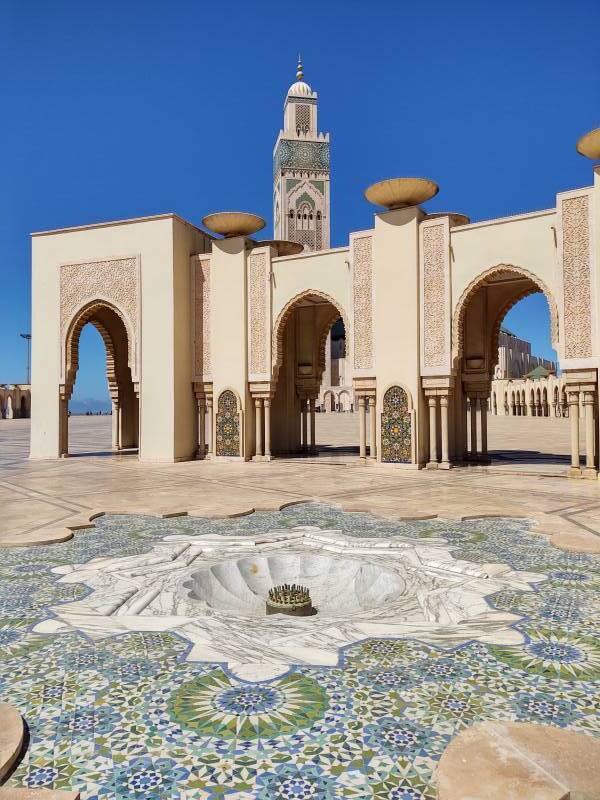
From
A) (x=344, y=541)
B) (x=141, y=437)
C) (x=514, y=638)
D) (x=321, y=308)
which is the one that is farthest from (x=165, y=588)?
(x=321, y=308)

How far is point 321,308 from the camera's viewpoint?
11.8 meters

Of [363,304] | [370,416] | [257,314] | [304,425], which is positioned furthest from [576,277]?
[304,425]

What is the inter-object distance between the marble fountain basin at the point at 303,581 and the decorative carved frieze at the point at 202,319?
7.34 meters

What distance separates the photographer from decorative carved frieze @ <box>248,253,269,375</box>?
10211mm

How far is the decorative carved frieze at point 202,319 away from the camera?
10.7 metres

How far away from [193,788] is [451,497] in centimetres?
486

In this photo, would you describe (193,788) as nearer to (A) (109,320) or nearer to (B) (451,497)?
(B) (451,497)

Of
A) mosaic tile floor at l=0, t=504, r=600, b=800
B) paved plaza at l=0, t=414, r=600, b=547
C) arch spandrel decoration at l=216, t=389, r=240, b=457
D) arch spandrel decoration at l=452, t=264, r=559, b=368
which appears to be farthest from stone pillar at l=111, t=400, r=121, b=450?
mosaic tile floor at l=0, t=504, r=600, b=800

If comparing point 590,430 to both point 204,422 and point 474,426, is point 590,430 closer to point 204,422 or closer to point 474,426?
point 474,426

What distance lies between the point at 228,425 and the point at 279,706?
348 inches

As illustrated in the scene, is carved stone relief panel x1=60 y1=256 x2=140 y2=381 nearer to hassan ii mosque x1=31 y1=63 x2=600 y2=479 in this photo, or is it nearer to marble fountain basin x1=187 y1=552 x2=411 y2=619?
hassan ii mosque x1=31 y1=63 x2=600 y2=479

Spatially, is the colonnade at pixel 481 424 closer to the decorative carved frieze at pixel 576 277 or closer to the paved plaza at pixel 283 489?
the paved plaza at pixel 283 489

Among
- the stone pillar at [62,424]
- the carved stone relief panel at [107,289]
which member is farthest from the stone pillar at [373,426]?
the stone pillar at [62,424]

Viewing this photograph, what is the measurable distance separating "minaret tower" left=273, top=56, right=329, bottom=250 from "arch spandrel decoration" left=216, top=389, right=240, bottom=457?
31.1 meters
